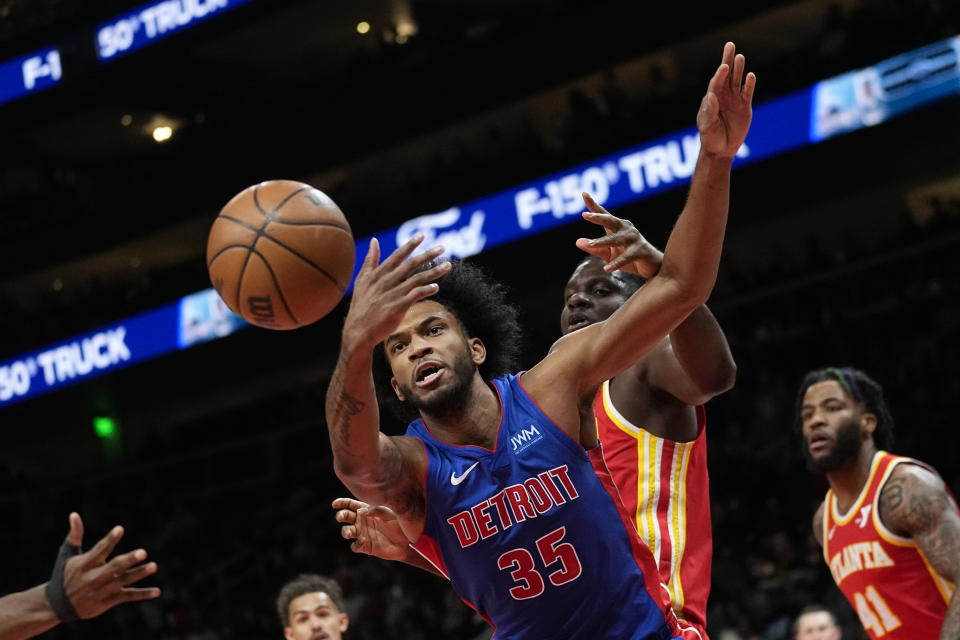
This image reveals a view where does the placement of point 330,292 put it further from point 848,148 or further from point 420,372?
point 848,148

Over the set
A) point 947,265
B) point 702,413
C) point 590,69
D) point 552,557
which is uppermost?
point 590,69

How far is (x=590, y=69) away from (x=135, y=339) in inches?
268

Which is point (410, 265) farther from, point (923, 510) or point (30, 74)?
point (30, 74)

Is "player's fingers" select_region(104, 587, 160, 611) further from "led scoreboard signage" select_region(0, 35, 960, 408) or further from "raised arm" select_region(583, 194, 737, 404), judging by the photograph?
"led scoreboard signage" select_region(0, 35, 960, 408)

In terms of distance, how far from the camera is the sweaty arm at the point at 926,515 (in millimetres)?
4664

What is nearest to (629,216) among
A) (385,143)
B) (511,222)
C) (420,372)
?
(511,222)

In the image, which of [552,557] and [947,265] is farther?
[947,265]

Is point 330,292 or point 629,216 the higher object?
point 629,216

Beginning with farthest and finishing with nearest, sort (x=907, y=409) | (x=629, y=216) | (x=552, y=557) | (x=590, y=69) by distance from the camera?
1. (x=590, y=69)
2. (x=629, y=216)
3. (x=907, y=409)
4. (x=552, y=557)

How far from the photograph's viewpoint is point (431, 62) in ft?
52.1

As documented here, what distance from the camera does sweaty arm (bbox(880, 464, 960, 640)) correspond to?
4.66 m

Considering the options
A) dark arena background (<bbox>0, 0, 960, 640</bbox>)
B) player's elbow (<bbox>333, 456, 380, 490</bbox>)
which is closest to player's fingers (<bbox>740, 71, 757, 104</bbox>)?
player's elbow (<bbox>333, 456, 380, 490</bbox>)

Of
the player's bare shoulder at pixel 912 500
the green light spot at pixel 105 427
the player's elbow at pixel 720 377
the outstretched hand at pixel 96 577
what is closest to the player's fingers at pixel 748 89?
the player's elbow at pixel 720 377

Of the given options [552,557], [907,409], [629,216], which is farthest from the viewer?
[629,216]
